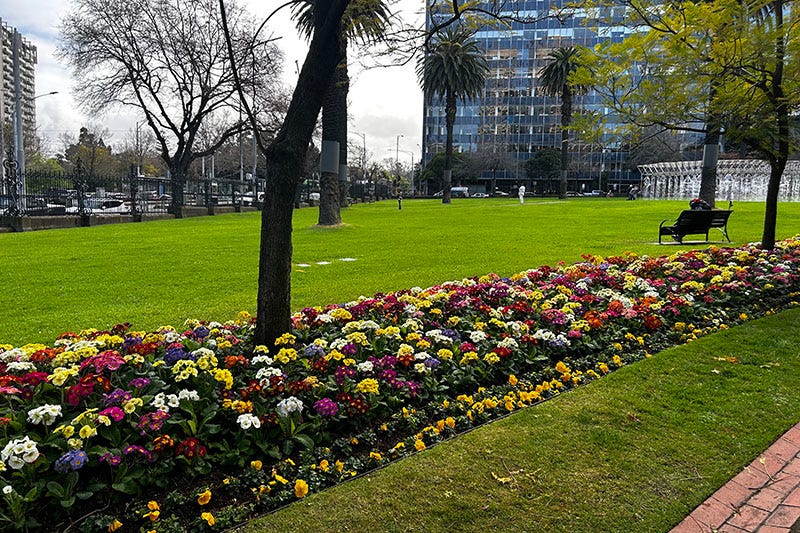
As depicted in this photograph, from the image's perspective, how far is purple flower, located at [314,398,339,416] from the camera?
340 centimetres

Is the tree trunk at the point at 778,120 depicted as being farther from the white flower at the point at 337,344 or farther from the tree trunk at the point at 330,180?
the tree trunk at the point at 330,180

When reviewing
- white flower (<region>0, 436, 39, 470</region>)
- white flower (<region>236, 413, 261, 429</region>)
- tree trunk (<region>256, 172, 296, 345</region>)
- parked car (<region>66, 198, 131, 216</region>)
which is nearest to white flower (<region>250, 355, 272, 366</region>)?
tree trunk (<region>256, 172, 296, 345</region>)

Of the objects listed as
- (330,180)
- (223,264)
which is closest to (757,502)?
(223,264)

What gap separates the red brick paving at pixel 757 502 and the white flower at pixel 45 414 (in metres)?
3.14

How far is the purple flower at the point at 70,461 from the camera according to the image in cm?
262

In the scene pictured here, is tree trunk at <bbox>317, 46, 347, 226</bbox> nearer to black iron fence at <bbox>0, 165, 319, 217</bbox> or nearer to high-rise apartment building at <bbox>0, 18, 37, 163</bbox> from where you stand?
black iron fence at <bbox>0, 165, 319, 217</bbox>

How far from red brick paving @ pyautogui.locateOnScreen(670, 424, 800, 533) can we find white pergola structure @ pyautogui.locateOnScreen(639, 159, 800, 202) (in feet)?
140

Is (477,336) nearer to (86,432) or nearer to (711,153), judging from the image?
(86,432)

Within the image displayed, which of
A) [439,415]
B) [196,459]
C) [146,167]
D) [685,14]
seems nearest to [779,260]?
[685,14]

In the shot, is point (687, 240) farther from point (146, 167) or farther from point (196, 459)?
point (146, 167)

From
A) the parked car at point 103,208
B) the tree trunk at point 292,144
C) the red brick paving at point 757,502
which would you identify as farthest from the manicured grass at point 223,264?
the parked car at point 103,208

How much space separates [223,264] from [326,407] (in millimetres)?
7988

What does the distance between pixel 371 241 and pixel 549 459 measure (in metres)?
12.1

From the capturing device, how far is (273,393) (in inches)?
141
